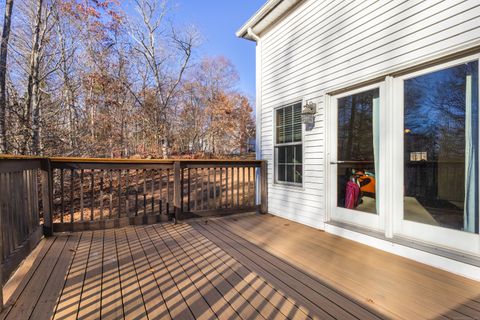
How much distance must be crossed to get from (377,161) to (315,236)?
1204mm

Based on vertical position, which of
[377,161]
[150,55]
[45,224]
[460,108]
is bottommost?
[45,224]

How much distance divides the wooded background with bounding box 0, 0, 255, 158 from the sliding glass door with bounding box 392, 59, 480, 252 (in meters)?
7.12

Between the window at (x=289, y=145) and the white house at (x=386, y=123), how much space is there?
3 centimetres

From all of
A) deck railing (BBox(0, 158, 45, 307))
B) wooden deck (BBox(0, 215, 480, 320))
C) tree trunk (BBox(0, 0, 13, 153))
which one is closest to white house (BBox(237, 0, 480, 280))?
wooden deck (BBox(0, 215, 480, 320))

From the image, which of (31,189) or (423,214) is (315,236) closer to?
(423,214)

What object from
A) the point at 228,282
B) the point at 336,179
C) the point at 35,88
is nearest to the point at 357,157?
the point at 336,179

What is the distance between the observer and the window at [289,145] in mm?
4011

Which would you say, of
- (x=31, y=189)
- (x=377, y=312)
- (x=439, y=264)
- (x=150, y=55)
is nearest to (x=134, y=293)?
(x=377, y=312)

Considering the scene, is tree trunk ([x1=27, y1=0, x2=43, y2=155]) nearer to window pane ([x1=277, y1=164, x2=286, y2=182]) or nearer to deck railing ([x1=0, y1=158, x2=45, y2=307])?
deck railing ([x1=0, y1=158, x2=45, y2=307])

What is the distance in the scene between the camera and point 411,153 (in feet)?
8.44

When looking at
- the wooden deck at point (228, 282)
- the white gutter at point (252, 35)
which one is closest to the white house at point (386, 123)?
the wooden deck at point (228, 282)

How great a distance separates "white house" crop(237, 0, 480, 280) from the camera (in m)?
2.18

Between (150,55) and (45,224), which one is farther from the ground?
(150,55)

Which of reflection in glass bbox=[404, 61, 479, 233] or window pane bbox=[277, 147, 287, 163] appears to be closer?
reflection in glass bbox=[404, 61, 479, 233]
